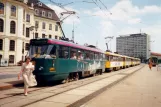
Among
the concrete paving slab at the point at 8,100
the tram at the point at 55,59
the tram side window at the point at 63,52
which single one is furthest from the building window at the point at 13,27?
the concrete paving slab at the point at 8,100

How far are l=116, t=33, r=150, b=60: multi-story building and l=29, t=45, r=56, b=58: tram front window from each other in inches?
6382

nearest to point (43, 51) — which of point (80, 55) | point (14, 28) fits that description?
point (80, 55)

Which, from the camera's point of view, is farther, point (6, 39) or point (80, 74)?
point (6, 39)

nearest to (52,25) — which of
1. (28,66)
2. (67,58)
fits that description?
(67,58)

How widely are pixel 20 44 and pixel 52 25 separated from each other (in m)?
18.7

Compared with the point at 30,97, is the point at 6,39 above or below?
above

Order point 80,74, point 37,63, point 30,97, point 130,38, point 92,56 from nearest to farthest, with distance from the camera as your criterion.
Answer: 1. point 30,97
2. point 37,63
3. point 80,74
4. point 92,56
5. point 130,38

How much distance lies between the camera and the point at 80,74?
1881 centimetres

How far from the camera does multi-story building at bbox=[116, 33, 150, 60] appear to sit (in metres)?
178

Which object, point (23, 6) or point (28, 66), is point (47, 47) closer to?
point (28, 66)

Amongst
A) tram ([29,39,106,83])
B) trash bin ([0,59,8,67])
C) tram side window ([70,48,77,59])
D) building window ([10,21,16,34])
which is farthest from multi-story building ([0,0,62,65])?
tram ([29,39,106,83])

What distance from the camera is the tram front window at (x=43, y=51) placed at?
13.5 m

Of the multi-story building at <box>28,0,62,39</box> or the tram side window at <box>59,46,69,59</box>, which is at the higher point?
the multi-story building at <box>28,0,62,39</box>

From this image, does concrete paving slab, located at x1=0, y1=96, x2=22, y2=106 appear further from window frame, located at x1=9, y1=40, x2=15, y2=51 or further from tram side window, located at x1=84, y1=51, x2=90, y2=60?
window frame, located at x1=9, y1=40, x2=15, y2=51
